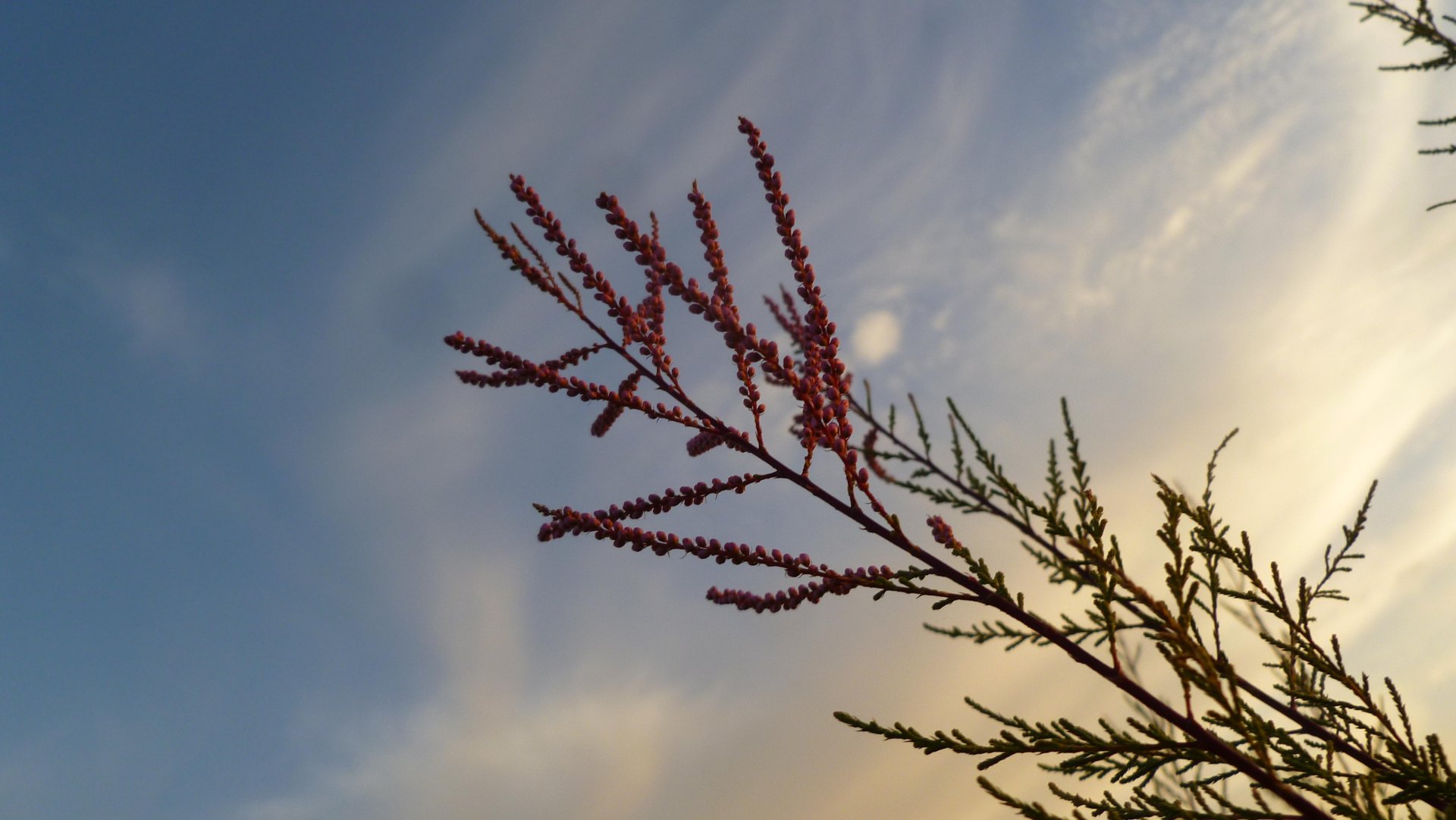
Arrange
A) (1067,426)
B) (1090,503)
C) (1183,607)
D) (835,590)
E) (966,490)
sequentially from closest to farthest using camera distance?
(1183,607) < (1090,503) < (835,590) < (1067,426) < (966,490)

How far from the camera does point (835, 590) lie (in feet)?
8.25

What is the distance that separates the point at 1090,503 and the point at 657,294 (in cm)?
162

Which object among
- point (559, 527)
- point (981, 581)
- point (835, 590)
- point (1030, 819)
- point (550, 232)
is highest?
point (550, 232)

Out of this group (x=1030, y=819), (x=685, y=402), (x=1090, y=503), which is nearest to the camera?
(x=1030, y=819)

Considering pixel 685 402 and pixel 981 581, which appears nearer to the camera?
pixel 981 581

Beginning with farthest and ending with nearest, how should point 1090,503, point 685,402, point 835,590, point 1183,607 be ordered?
1. point 685,402
2. point 835,590
3. point 1090,503
4. point 1183,607

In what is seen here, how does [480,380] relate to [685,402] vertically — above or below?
above

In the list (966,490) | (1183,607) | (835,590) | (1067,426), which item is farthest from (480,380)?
(966,490)

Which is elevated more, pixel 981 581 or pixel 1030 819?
pixel 981 581

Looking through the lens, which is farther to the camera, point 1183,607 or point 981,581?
point 981,581

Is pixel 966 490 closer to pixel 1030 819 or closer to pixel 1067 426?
pixel 1067 426

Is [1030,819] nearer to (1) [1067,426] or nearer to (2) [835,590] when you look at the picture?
(2) [835,590]

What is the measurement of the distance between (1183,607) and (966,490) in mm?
3036

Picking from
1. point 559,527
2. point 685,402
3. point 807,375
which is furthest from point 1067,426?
point 559,527
